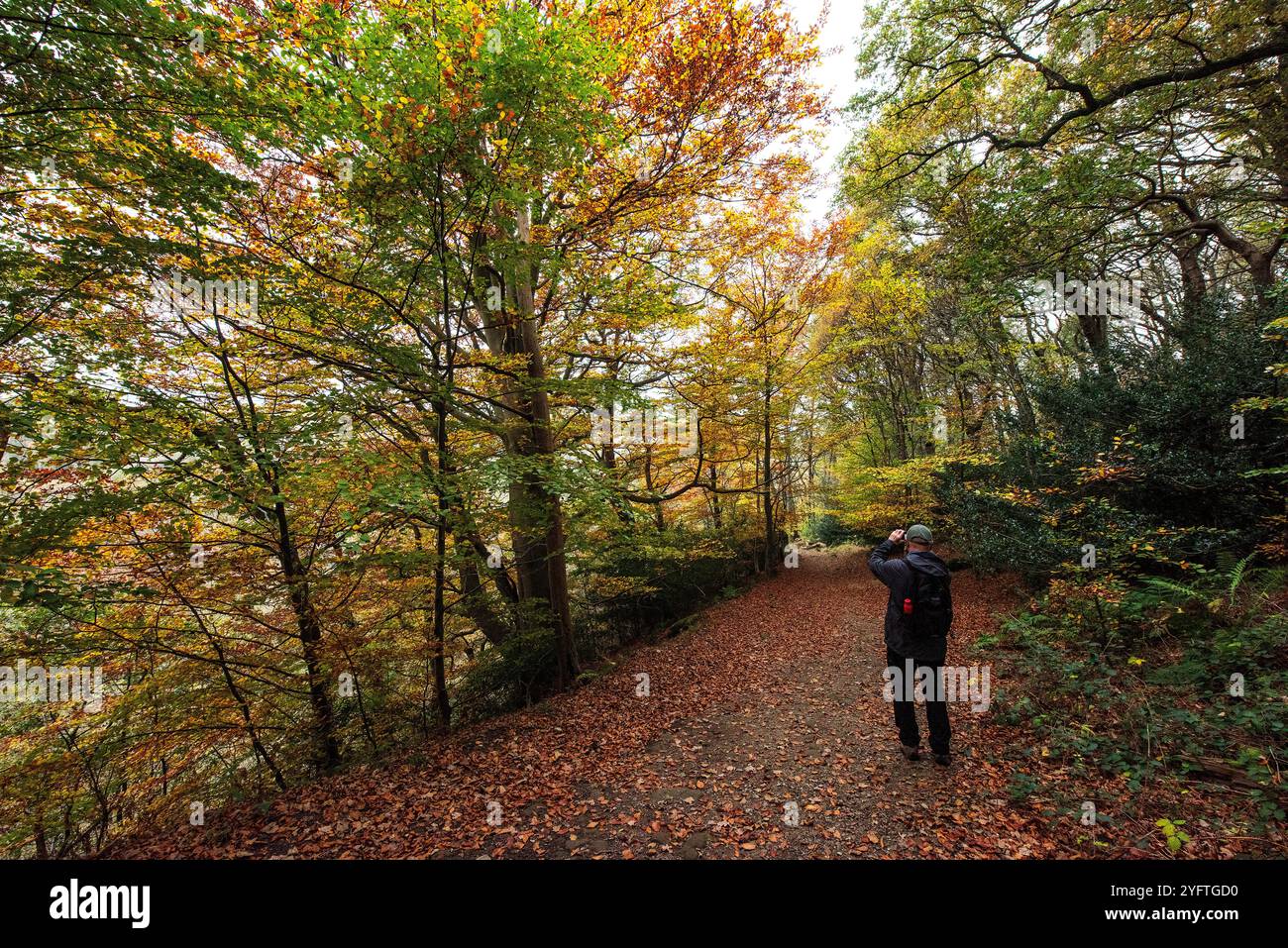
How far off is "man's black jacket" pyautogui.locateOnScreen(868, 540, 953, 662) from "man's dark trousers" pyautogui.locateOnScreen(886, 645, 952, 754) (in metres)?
0.08

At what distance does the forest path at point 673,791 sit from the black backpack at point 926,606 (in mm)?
1314

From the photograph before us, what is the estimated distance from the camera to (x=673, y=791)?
4.41 meters

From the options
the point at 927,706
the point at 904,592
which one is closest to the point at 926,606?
the point at 904,592

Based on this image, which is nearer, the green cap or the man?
the man

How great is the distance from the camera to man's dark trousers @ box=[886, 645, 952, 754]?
413 centimetres

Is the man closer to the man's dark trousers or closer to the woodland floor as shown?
the man's dark trousers

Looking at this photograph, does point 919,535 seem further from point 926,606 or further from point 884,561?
point 926,606

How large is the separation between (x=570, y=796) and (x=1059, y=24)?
1348 cm

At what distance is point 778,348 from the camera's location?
12.9 meters

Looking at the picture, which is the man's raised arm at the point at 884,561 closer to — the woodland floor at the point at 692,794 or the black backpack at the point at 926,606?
the black backpack at the point at 926,606

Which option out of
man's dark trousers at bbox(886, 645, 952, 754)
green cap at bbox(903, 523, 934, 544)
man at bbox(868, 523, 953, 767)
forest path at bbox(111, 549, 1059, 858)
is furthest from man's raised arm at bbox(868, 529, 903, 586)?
forest path at bbox(111, 549, 1059, 858)

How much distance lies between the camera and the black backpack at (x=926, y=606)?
4.18 m
